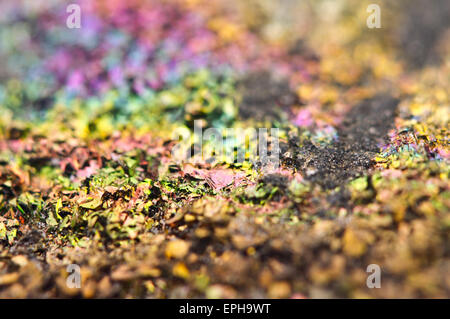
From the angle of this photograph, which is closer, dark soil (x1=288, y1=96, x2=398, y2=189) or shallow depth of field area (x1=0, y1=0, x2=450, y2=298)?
shallow depth of field area (x1=0, y1=0, x2=450, y2=298)

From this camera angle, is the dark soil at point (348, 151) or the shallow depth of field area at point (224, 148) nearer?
the shallow depth of field area at point (224, 148)

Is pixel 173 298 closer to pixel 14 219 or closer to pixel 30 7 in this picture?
pixel 14 219

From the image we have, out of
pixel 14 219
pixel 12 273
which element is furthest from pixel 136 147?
pixel 12 273

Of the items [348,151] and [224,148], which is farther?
[224,148]

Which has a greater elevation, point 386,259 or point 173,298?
point 386,259
